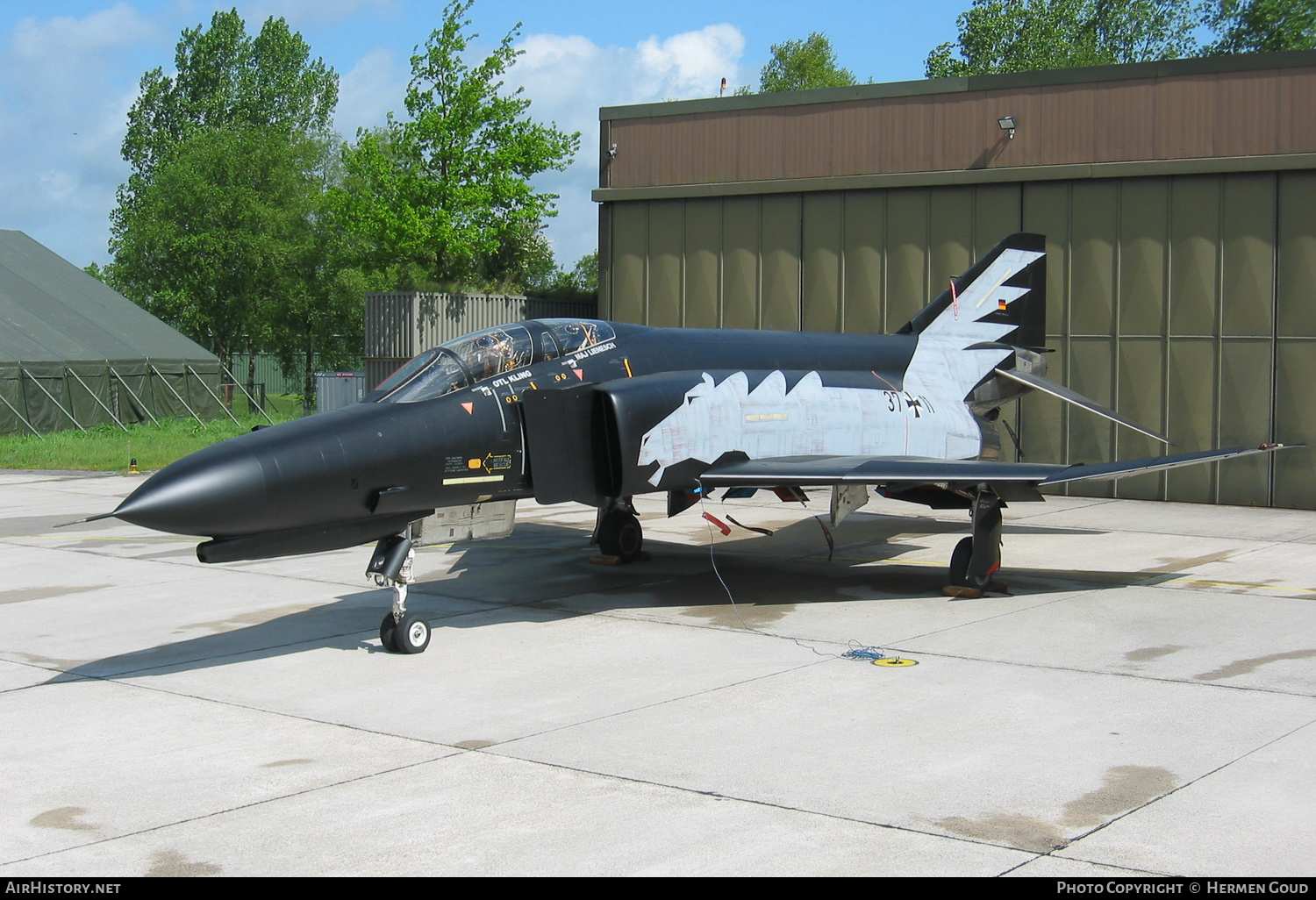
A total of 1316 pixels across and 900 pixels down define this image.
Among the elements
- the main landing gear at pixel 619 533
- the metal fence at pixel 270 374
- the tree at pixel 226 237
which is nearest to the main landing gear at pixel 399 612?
the main landing gear at pixel 619 533

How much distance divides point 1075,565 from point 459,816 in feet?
33.0

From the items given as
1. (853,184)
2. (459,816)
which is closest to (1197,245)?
(853,184)

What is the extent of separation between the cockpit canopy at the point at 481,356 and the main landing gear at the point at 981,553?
14.1 feet

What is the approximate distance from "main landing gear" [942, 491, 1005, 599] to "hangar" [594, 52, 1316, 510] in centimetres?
960

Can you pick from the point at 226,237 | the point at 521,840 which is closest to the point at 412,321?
the point at 521,840

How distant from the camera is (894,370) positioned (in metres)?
14.7

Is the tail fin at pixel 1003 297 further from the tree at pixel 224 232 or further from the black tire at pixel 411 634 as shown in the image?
the tree at pixel 224 232

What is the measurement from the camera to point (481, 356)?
11.0 meters

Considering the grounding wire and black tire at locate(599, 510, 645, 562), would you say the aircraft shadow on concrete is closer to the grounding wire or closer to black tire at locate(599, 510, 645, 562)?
the grounding wire

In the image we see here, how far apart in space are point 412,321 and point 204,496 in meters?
20.8

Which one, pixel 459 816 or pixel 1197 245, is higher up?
pixel 1197 245

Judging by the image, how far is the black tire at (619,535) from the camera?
14461 millimetres

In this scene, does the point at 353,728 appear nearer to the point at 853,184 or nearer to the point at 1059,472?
the point at 1059,472

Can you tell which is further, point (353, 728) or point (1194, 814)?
point (353, 728)
